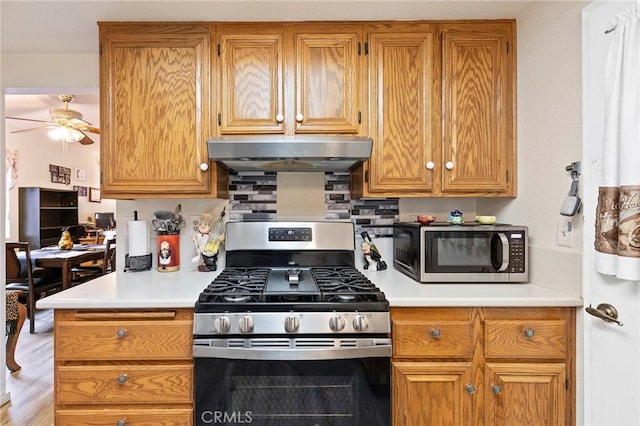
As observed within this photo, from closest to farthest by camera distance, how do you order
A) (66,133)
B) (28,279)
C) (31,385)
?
(31,385), (28,279), (66,133)

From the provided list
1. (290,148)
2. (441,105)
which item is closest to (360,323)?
(290,148)

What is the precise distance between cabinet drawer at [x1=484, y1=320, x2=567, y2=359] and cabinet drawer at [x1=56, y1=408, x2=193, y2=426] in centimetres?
120

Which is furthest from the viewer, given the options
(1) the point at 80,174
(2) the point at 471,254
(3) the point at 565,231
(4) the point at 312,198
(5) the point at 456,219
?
(1) the point at 80,174

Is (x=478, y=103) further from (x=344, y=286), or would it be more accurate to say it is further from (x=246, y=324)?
(x=246, y=324)

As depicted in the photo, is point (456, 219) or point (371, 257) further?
point (371, 257)

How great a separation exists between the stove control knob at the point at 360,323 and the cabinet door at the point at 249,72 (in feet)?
3.20

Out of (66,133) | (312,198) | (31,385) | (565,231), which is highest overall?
(66,133)

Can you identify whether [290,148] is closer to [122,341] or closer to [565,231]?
[122,341]

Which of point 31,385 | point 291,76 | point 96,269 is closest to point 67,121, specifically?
point 96,269

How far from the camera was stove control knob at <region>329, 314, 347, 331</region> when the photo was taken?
129 cm

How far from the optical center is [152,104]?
5.62ft

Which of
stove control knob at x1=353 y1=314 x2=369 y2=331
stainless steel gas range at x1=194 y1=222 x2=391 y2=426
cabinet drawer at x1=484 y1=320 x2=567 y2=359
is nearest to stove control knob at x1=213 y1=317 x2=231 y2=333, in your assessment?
stainless steel gas range at x1=194 y1=222 x2=391 y2=426

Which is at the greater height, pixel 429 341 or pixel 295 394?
pixel 429 341

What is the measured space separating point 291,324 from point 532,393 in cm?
97
